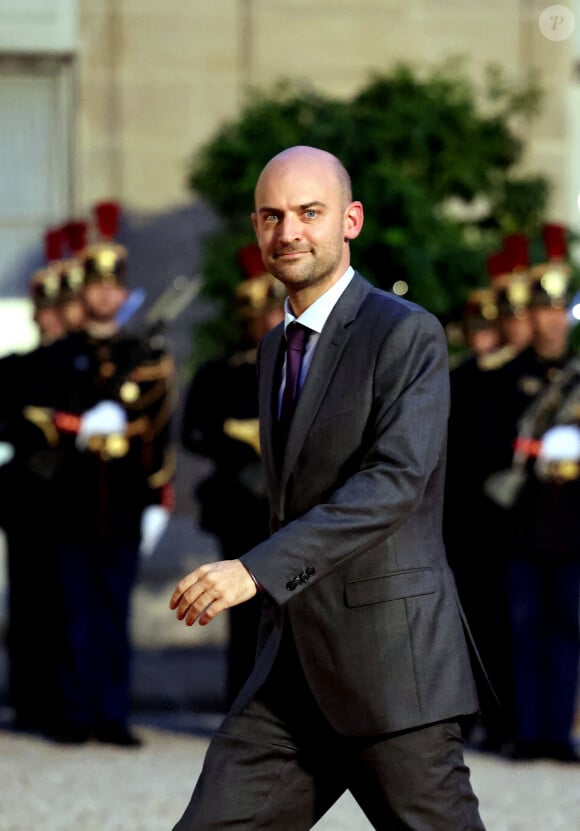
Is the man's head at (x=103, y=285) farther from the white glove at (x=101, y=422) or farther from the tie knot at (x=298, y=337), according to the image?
the tie knot at (x=298, y=337)

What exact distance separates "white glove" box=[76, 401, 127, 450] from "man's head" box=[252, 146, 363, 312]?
475 centimetres

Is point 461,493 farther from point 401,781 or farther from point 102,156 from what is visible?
point 401,781

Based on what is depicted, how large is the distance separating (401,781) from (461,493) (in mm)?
4999

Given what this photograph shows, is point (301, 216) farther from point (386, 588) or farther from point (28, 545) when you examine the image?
point (28, 545)

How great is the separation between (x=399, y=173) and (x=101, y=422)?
226cm

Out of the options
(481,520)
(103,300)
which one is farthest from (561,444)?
(103,300)

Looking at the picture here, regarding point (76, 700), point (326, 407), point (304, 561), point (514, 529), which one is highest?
point (326, 407)

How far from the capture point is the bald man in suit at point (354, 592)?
3.78 m

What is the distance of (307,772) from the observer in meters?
3.90

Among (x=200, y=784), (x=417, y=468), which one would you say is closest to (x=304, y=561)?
(x=417, y=468)

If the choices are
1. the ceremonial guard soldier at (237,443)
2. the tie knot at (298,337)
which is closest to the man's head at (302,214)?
the tie knot at (298,337)

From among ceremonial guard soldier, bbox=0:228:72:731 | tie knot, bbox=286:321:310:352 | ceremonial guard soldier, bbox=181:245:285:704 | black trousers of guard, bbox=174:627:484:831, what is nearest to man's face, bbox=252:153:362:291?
tie knot, bbox=286:321:310:352

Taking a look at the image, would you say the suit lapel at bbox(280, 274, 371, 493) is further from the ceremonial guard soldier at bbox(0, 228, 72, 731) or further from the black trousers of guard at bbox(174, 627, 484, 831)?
the ceremonial guard soldier at bbox(0, 228, 72, 731)

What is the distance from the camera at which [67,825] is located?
6484mm
